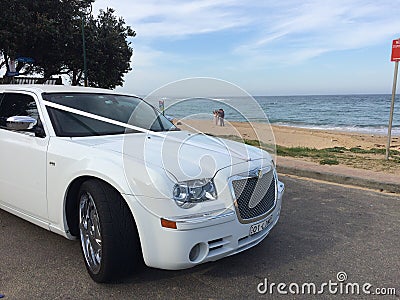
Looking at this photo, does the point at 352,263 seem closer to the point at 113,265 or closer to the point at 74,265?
the point at 113,265

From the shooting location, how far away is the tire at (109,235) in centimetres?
273

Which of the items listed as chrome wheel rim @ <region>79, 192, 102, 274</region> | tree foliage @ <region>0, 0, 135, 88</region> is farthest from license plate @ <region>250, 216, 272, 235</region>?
tree foliage @ <region>0, 0, 135, 88</region>

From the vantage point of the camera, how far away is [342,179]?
6.63 metres

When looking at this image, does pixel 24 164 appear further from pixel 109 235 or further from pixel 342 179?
pixel 342 179

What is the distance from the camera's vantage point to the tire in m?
2.73

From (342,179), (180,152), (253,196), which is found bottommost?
(342,179)

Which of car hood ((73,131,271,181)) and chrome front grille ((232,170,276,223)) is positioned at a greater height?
car hood ((73,131,271,181))

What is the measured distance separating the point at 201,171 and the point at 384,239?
8.11 ft

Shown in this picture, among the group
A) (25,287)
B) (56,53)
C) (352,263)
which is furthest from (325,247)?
(56,53)

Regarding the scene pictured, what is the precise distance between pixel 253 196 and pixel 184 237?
762mm

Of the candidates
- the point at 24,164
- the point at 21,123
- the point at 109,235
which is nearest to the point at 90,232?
→ the point at 109,235

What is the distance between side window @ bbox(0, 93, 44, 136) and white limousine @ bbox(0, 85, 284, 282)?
0.05 feet

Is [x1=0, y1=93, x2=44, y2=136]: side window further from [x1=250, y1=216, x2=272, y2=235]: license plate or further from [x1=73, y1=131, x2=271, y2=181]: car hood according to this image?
[x1=250, y1=216, x2=272, y2=235]: license plate

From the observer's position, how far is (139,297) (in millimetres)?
2793
